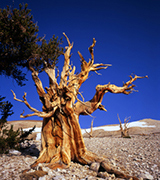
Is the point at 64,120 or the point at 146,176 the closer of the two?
the point at 146,176

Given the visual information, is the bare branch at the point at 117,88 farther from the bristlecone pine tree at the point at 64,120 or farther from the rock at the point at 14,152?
the rock at the point at 14,152

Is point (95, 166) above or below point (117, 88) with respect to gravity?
below

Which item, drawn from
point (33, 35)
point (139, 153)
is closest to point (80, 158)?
point (139, 153)

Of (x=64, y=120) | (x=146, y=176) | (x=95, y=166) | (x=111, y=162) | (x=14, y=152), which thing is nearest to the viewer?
(x=146, y=176)

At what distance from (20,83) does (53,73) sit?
2.21 metres

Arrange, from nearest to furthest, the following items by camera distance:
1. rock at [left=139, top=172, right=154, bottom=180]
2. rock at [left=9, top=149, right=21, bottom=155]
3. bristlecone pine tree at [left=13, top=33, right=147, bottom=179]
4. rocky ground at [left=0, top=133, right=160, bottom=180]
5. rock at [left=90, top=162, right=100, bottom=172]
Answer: rocky ground at [left=0, top=133, right=160, bottom=180], rock at [left=139, top=172, right=154, bottom=180], rock at [left=90, top=162, right=100, bottom=172], bristlecone pine tree at [left=13, top=33, right=147, bottom=179], rock at [left=9, top=149, right=21, bottom=155]

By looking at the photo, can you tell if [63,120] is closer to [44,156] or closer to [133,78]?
[44,156]

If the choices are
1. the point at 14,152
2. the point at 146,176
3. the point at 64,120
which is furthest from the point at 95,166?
the point at 14,152

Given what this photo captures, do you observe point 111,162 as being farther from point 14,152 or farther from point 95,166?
point 14,152

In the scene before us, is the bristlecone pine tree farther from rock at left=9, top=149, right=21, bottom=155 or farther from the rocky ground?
rock at left=9, top=149, right=21, bottom=155

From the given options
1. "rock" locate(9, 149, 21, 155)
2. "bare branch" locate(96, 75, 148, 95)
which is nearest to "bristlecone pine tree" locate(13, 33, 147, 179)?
"bare branch" locate(96, 75, 148, 95)

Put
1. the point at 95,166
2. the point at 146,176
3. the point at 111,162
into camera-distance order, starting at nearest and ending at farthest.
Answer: the point at 146,176 → the point at 95,166 → the point at 111,162

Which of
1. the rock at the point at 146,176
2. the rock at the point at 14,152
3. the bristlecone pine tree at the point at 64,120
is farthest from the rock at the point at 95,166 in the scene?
the rock at the point at 14,152

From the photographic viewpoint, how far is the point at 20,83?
28.0ft
